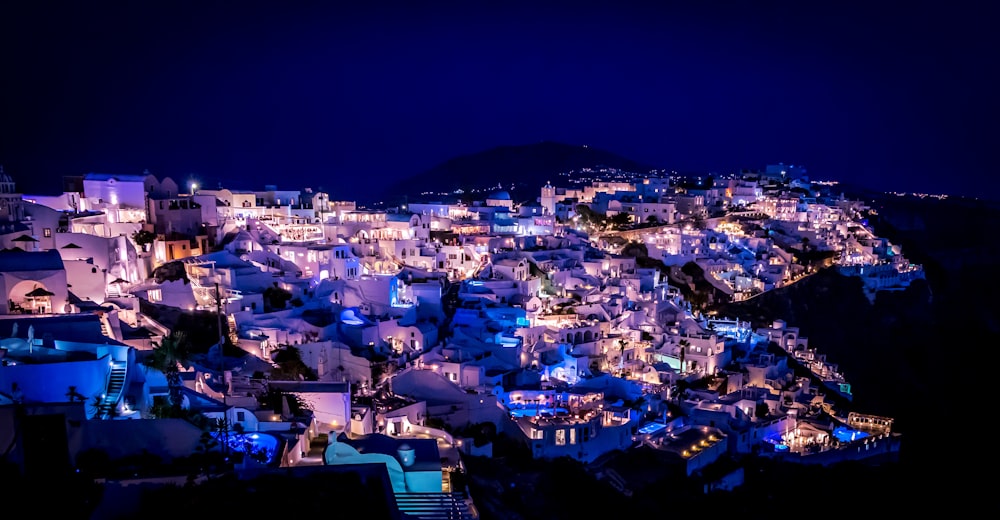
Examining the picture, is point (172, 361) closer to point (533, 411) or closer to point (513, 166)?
point (533, 411)

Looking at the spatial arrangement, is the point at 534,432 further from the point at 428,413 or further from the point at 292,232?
the point at 292,232

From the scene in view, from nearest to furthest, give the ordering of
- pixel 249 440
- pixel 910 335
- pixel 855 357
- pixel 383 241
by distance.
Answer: pixel 249 440, pixel 383 241, pixel 855 357, pixel 910 335

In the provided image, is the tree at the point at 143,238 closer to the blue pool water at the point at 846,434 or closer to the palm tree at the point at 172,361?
the palm tree at the point at 172,361

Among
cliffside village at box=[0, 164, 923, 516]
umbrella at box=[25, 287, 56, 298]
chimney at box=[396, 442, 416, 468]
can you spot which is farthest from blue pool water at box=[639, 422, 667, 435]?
umbrella at box=[25, 287, 56, 298]

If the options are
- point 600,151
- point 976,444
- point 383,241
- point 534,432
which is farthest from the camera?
point 600,151

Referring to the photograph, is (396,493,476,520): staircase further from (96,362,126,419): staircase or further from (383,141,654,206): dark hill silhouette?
(383,141,654,206): dark hill silhouette

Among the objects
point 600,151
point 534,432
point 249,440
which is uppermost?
point 600,151

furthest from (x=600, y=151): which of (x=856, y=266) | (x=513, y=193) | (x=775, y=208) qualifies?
(x=856, y=266)
